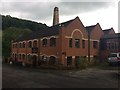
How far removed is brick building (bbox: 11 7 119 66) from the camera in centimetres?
3138

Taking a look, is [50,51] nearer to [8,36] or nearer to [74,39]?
[74,39]

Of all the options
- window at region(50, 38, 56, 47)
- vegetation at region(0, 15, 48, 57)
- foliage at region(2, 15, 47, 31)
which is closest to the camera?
window at region(50, 38, 56, 47)

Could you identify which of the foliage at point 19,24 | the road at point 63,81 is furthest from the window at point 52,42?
the foliage at point 19,24

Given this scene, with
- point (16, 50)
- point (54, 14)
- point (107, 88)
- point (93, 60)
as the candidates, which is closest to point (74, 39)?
point (93, 60)

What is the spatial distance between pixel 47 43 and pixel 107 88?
1991cm

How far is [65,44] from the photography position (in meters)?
31.6

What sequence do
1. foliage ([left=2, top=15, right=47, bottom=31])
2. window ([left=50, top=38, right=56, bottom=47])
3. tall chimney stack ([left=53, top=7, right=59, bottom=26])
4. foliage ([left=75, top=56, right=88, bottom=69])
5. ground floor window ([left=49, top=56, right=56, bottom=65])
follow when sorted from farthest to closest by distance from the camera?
1. foliage ([left=2, top=15, right=47, bottom=31])
2. tall chimney stack ([left=53, top=7, right=59, bottom=26])
3. window ([left=50, top=38, right=56, bottom=47])
4. ground floor window ([left=49, top=56, right=56, bottom=65])
5. foliage ([left=75, top=56, right=88, bottom=69])

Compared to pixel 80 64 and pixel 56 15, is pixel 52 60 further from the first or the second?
pixel 56 15

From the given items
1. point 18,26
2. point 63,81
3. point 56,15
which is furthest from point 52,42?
point 18,26

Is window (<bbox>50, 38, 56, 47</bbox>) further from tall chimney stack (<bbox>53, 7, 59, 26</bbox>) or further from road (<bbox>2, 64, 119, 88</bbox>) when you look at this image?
tall chimney stack (<bbox>53, 7, 59, 26</bbox>)

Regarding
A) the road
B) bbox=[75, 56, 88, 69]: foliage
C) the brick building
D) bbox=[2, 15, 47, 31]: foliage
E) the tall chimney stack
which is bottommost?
the road

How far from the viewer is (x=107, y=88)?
15406 mm

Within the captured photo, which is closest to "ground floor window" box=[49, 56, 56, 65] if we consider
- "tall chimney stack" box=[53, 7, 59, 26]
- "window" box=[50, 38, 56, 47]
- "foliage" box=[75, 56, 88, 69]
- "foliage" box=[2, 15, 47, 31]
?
"window" box=[50, 38, 56, 47]

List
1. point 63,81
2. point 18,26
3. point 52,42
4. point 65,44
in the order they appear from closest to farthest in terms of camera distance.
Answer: point 63,81 < point 65,44 < point 52,42 < point 18,26
